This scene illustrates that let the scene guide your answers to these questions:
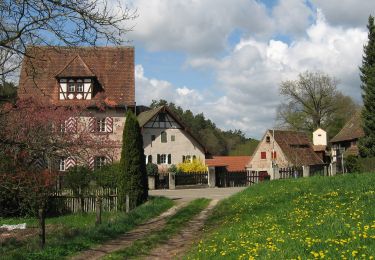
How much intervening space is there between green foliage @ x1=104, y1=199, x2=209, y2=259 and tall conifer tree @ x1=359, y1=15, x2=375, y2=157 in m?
26.9

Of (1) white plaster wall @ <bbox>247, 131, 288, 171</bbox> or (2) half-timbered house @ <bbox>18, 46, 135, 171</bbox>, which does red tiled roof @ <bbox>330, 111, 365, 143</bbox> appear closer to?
(1) white plaster wall @ <bbox>247, 131, 288, 171</bbox>

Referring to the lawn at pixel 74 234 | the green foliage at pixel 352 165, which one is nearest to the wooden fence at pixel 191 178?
the green foliage at pixel 352 165

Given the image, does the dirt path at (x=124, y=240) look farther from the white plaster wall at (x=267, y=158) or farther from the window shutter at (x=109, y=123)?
the white plaster wall at (x=267, y=158)

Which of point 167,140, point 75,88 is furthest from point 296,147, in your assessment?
point 75,88

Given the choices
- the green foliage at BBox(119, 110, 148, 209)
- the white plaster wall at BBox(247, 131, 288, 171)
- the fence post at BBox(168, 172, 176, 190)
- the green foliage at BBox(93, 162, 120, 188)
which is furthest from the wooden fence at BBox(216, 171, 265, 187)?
the green foliage at BBox(119, 110, 148, 209)

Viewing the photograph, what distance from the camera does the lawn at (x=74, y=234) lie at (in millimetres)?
11875

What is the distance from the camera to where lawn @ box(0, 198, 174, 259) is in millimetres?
11875

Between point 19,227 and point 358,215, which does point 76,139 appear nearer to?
point 19,227

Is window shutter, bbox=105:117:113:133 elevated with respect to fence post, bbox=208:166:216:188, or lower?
elevated

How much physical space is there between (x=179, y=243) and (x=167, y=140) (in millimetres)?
39143

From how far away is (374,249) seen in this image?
6.96m

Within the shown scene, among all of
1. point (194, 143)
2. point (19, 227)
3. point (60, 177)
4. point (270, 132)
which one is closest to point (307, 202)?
point (19, 227)

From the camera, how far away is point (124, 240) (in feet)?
44.9

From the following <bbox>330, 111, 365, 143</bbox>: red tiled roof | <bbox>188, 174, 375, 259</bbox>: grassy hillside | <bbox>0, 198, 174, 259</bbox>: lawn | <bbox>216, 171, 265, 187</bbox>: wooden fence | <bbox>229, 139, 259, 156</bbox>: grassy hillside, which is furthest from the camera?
<bbox>229, 139, 259, 156</bbox>: grassy hillside
